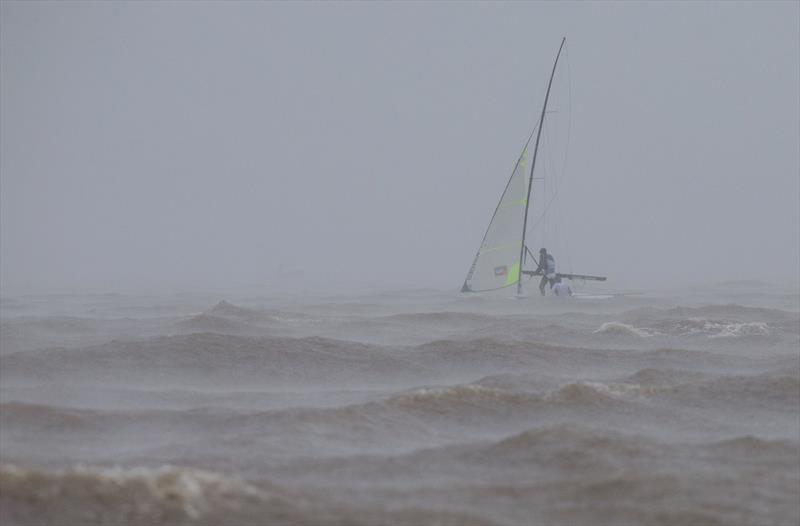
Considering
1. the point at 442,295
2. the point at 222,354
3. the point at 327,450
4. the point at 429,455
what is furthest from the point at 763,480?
the point at 442,295

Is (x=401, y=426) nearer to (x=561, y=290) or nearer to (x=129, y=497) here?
(x=129, y=497)

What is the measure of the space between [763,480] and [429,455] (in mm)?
3402

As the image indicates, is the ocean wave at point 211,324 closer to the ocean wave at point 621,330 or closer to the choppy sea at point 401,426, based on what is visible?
the choppy sea at point 401,426

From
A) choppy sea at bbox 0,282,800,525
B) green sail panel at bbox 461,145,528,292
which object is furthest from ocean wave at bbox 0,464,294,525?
green sail panel at bbox 461,145,528,292

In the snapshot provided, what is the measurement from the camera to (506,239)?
43.9 metres

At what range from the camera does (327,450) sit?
13.7m

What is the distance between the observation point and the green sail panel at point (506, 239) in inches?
1724

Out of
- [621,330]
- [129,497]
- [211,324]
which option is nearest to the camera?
[129,497]

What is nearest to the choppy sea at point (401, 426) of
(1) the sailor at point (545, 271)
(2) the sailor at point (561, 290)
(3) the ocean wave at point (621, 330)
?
(3) the ocean wave at point (621, 330)

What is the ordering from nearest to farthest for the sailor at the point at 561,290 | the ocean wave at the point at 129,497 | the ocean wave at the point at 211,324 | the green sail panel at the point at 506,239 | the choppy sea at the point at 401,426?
the ocean wave at the point at 129,497 → the choppy sea at the point at 401,426 → the ocean wave at the point at 211,324 → the sailor at the point at 561,290 → the green sail panel at the point at 506,239

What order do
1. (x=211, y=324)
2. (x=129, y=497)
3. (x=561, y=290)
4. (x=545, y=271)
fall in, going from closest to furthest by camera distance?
1. (x=129, y=497)
2. (x=211, y=324)
3. (x=561, y=290)
4. (x=545, y=271)

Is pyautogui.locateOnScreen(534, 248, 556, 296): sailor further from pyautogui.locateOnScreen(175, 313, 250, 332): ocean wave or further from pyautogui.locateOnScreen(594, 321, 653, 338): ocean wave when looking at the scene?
pyautogui.locateOnScreen(175, 313, 250, 332): ocean wave

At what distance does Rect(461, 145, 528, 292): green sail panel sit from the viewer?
43781 millimetres

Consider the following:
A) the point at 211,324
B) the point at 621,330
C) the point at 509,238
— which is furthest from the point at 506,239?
the point at 211,324
